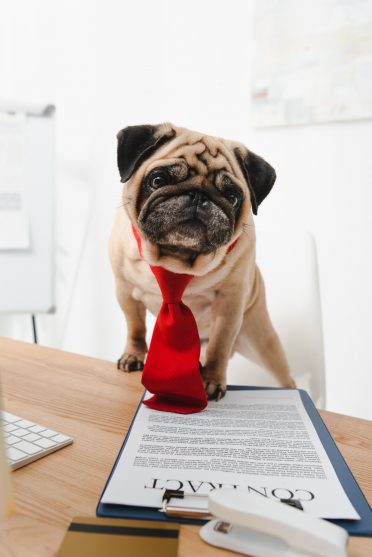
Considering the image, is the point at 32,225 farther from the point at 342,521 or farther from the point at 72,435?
the point at 342,521

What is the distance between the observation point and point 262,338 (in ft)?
3.48

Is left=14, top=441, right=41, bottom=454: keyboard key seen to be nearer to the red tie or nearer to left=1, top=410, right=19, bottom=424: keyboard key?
left=1, top=410, right=19, bottom=424: keyboard key

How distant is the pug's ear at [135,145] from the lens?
0.78 m

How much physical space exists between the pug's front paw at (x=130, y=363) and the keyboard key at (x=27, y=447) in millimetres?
369

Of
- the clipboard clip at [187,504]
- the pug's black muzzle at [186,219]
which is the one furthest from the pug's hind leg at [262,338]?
the clipboard clip at [187,504]

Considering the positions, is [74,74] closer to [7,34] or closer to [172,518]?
[7,34]

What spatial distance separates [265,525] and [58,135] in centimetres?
221

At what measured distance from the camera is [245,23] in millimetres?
1680

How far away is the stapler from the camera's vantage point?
15.0 inches

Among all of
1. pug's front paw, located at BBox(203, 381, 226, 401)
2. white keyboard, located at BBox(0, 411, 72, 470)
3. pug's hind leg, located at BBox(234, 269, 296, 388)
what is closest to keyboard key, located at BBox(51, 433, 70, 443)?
white keyboard, located at BBox(0, 411, 72, 470)

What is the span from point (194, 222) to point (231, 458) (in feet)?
1.16

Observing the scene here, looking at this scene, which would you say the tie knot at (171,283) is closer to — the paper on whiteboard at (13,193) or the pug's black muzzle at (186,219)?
the pug's black muzzle at (186,219)

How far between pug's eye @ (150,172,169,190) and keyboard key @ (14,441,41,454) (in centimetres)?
43

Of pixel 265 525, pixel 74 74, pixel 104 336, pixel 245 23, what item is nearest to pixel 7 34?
pixel 74 74
